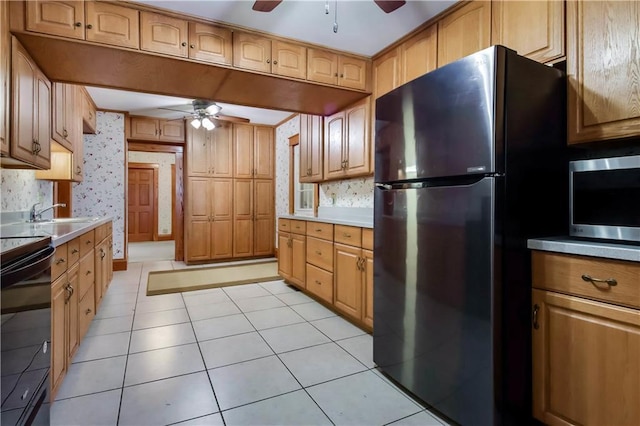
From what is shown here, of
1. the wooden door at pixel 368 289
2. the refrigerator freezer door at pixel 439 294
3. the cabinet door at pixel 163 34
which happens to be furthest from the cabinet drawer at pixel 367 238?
the cabinet door at pixel 163 34

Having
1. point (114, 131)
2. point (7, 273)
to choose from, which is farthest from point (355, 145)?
point (114, 131)

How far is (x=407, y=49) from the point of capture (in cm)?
257

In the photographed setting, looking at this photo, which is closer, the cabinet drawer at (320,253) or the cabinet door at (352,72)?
the cabinet door at (352,72)

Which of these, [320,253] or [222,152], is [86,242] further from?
[222,152]

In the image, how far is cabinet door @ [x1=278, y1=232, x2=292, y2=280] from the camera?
395 centimetres

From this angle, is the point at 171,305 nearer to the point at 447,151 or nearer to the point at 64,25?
the point at 64,25

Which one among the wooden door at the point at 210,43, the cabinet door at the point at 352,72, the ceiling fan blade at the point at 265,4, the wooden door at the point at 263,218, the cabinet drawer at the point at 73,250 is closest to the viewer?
the ceiling fan blade at the point at 265,4

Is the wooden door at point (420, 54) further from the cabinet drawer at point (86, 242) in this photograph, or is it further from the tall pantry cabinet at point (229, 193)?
the tall pantry cabinet at point (229, 193)

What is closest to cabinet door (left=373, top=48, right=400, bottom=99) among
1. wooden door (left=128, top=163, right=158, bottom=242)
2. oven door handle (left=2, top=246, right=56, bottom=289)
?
oven door handle (left=2, top=246, right=56, bottom=289)

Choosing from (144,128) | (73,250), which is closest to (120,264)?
(144,128)

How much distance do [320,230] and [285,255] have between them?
99cm

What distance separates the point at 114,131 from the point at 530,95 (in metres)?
5.37

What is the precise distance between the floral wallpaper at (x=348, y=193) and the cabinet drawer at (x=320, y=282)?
0.86 metres

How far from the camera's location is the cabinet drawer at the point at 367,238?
2469 millimetres
